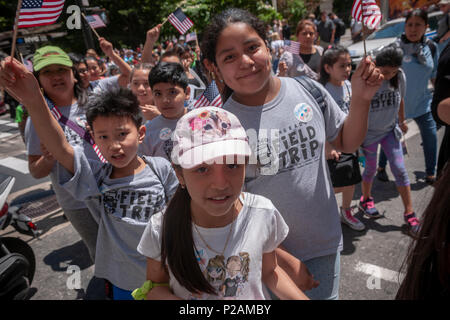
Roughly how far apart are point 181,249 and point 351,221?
2.61 m

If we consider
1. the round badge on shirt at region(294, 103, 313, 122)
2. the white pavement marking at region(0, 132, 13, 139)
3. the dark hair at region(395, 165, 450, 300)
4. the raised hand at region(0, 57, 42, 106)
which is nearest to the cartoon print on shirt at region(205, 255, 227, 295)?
the dark hair at region(395, 165, 450, 300)

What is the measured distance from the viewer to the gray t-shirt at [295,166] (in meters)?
1.56

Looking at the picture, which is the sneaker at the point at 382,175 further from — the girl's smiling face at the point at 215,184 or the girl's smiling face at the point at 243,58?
the girl's smiling face at the point at 215,184

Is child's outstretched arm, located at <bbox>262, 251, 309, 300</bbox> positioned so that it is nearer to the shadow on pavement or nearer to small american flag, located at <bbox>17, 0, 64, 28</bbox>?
small american flag, located at <bbox>17, 0, 64, 28</bbox>

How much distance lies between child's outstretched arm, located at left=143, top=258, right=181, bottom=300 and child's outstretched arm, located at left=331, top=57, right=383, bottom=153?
1.15m

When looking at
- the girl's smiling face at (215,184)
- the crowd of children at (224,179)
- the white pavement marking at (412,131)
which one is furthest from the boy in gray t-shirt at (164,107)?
the white pavement marking at (412,131)

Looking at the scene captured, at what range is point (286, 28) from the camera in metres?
16.3

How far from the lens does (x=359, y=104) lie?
1.61 meters

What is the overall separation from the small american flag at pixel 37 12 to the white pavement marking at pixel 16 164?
5954mm

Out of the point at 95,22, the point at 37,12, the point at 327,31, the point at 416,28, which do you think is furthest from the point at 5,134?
the point at 327,31

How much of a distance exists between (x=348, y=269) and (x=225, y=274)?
76.1 inches
